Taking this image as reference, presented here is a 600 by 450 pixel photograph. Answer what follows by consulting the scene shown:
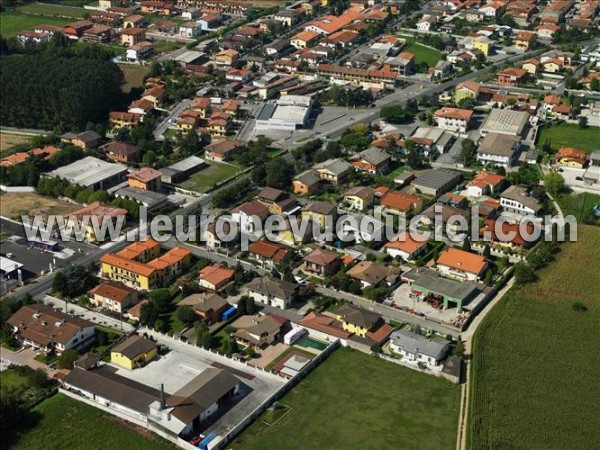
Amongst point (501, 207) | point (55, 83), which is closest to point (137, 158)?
point (55, 83)

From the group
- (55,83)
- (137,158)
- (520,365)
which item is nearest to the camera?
(520,365)

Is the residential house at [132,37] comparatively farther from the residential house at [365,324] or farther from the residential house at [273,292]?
the residential house at [365,324]

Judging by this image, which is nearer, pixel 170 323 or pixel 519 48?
pixel 170 323

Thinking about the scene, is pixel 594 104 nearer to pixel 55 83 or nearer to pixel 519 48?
pixel 519 48

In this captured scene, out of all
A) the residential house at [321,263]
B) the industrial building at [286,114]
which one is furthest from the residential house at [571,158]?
the residential house at [321,263]

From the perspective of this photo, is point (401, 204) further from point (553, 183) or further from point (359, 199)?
point (553, 183)

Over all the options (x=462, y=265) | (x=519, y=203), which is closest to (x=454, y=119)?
(x=519, y=203)
